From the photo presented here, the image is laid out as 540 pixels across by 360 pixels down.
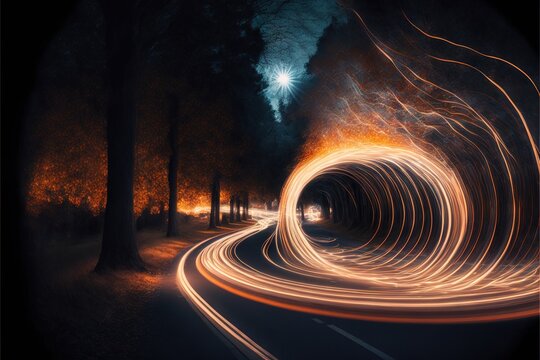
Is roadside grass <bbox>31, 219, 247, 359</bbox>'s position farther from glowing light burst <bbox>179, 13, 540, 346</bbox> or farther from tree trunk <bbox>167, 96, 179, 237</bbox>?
tree trunk <bbox>167, 96, 179, 237</bbox>

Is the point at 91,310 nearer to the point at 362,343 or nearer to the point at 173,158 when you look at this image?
the point at 362,343

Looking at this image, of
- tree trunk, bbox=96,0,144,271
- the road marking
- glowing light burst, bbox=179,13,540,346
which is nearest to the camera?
the road marking

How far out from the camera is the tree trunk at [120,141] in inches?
623

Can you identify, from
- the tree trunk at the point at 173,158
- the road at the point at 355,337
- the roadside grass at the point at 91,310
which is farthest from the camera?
the tree trunk at the point at 173,158

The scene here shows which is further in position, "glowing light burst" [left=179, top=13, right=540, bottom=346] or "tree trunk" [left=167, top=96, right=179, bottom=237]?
"tree trunk" [left=167, top=96, right=179, bottom=237]

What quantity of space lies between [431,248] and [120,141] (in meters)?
19.9

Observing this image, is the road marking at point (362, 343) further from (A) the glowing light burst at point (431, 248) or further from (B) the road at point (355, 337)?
(A) the glowing light burst at point (431, 248)

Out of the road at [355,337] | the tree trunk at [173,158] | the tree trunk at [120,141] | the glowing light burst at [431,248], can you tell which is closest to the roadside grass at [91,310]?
the tree trunk at [120,141]

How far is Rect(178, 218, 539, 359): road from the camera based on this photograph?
7074 mm

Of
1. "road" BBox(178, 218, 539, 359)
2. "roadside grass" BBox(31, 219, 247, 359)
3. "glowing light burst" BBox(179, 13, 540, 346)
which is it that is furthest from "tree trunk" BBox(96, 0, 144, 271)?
"road" BBox(178, 218, 539, 359)

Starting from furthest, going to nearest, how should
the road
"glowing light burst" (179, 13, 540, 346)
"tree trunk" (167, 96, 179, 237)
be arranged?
"tree trunk" (167, 96, 179, 237) → "glowing light burst" (179, 13, 540, 346) → the road

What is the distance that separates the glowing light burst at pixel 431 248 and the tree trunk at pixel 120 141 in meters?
3.17

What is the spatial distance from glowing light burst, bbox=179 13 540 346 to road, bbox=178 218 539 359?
805 millimetres

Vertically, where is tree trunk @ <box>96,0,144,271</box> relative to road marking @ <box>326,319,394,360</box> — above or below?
above
